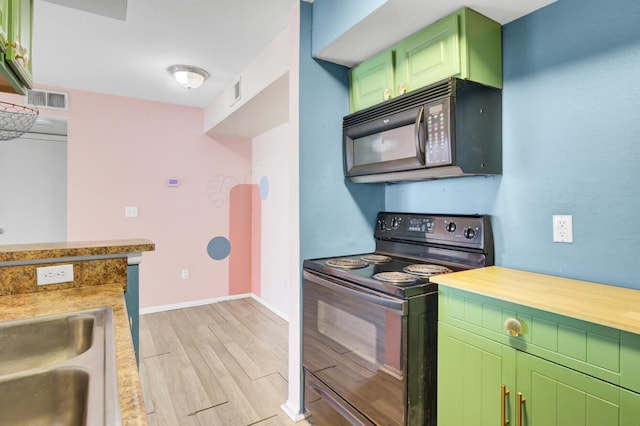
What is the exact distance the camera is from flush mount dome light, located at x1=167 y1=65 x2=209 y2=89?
2.88 meters

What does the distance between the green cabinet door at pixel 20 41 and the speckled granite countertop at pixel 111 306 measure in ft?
2.66

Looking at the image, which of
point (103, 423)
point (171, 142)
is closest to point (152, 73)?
point (171, 142)

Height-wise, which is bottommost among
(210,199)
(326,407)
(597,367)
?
(326,407)

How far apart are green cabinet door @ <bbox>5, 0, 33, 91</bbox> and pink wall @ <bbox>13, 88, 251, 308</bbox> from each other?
2460mm

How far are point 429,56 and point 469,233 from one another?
34.3 inches

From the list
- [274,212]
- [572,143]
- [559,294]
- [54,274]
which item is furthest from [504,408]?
[274,212]

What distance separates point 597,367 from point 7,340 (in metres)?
1.71

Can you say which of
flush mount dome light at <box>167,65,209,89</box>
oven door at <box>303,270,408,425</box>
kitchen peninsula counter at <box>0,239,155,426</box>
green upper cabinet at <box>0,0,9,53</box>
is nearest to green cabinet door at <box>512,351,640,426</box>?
oven door at <box>303,270,408,425</box>

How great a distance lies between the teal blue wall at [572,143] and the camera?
1.25m

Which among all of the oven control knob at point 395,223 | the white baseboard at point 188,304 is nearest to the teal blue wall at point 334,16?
the oven control knob at point 395,223

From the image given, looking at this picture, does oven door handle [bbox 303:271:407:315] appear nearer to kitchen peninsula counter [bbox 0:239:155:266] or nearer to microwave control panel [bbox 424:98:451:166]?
microwave control panel [bbox 424:98:451:166]

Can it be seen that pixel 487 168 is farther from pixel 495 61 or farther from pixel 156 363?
pixel 156 363

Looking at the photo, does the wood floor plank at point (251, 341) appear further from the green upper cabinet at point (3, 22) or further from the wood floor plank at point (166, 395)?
the green upper cabinet at point (3, 22)

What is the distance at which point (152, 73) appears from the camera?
301 centimetres
